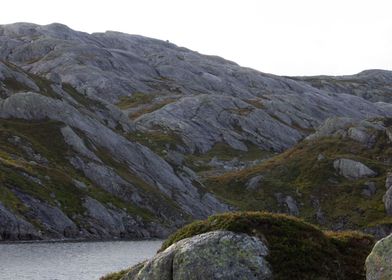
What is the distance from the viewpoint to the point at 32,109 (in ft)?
447

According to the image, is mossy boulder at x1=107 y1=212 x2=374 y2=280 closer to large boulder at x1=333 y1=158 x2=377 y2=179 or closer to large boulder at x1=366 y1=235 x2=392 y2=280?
large boulder at x1=366 y1=235 x2=392 y2=280

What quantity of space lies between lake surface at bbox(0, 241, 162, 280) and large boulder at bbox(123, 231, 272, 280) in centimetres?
3181

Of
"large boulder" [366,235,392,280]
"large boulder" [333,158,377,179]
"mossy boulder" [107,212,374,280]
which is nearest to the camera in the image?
"large boulder" [366,235,392,280]

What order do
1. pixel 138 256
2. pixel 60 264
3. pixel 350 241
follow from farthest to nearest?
pixel 138 256 < pixel 60 264 < pixel 350 241

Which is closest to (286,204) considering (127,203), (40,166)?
(127,203)

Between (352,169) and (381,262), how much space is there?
440ft

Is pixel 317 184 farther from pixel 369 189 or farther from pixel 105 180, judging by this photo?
pixel 105 180

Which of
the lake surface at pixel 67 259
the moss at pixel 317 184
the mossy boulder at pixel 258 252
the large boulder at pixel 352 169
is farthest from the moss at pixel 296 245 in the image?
the large boulder at pixel 352 169

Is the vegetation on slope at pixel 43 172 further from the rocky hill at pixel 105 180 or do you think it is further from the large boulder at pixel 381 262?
the large boulder at pixel 381 262

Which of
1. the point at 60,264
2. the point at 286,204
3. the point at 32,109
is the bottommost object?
the point at 286,204

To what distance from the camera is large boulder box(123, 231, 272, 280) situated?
24.6 metres

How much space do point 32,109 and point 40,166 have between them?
88.5 feet

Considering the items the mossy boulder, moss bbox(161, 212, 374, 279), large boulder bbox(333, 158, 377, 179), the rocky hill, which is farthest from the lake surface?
large boulder bbox(333, 158, 377, 179)

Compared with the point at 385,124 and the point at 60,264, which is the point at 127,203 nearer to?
the point at 60,264
